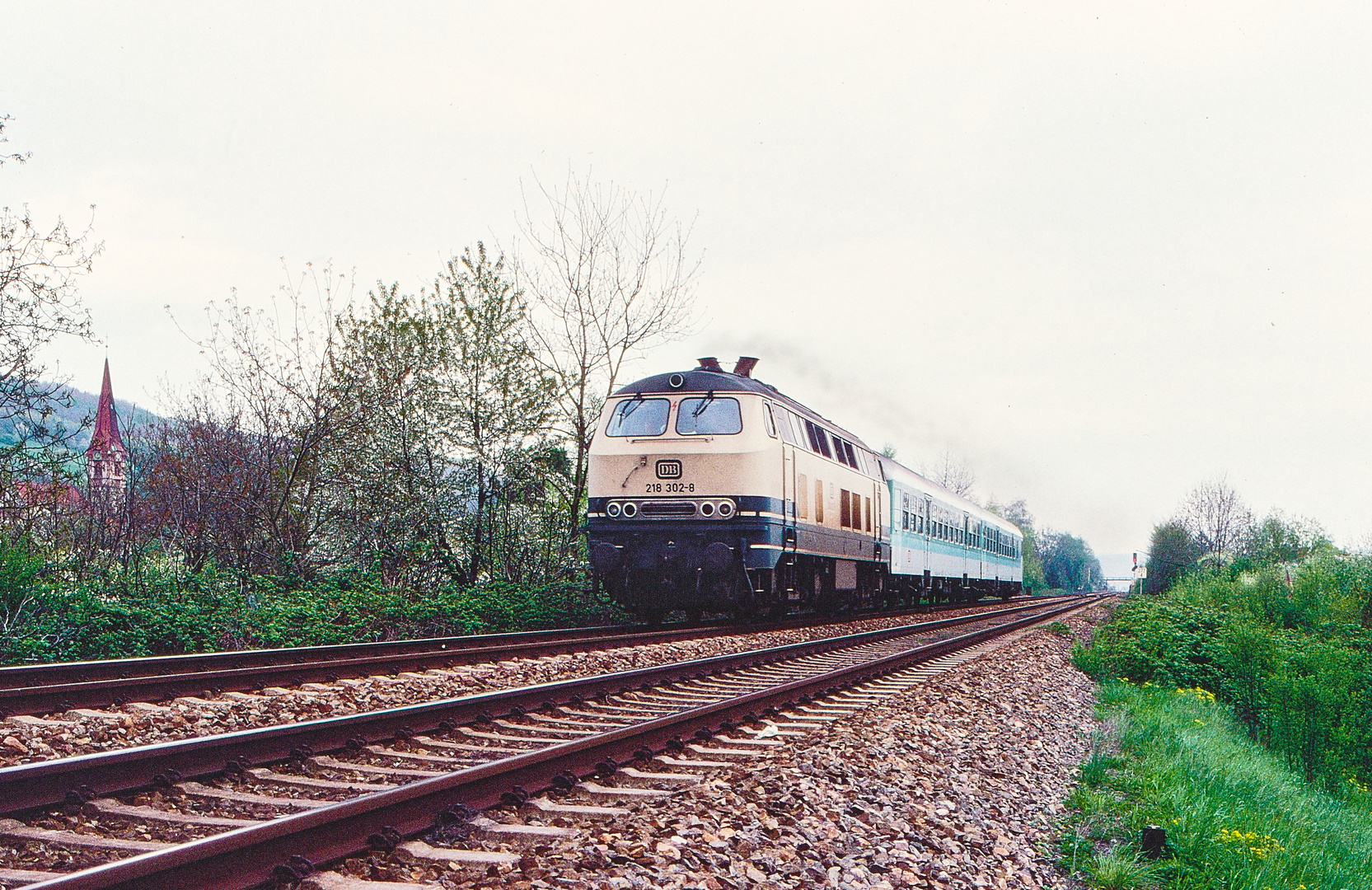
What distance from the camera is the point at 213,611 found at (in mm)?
11867

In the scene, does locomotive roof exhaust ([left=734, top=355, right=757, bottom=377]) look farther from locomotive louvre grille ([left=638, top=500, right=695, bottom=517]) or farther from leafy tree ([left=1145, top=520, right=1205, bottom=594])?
leafy tree ([left=1145, top=520, right=1205, bottom=594])

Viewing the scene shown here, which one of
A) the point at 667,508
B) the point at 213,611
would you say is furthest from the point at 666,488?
the point at 213,611

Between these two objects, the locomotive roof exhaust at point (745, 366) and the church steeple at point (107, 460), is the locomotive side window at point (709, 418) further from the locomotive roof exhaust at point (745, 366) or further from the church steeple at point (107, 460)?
the church steeple at point (107, 460)

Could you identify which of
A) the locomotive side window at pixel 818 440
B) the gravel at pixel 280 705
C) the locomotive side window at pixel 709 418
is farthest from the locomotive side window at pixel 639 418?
the gravel at pixel 280 705

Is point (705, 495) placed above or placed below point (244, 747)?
above

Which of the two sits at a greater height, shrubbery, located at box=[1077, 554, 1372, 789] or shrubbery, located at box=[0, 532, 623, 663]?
shrubbery, located at box=[0, 532, 623, 663]

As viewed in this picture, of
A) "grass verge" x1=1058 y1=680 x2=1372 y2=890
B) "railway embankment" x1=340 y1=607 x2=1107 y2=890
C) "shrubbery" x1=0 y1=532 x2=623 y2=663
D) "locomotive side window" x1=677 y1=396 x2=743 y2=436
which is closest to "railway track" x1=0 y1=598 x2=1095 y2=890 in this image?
"railway embankment" x1=340 y1=607 x2=1107 y2=890

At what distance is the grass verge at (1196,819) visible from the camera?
4.89 metres

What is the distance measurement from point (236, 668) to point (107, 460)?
5399 millimetres

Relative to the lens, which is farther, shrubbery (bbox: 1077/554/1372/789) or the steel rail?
shrubbery (bbox: 1077/554/1372/789)

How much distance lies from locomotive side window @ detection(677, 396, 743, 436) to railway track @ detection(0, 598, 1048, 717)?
276 cm

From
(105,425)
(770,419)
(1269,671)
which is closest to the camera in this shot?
(105,425)

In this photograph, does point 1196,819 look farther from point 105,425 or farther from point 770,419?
point 105,425

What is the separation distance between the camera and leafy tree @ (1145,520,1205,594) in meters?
65.4
